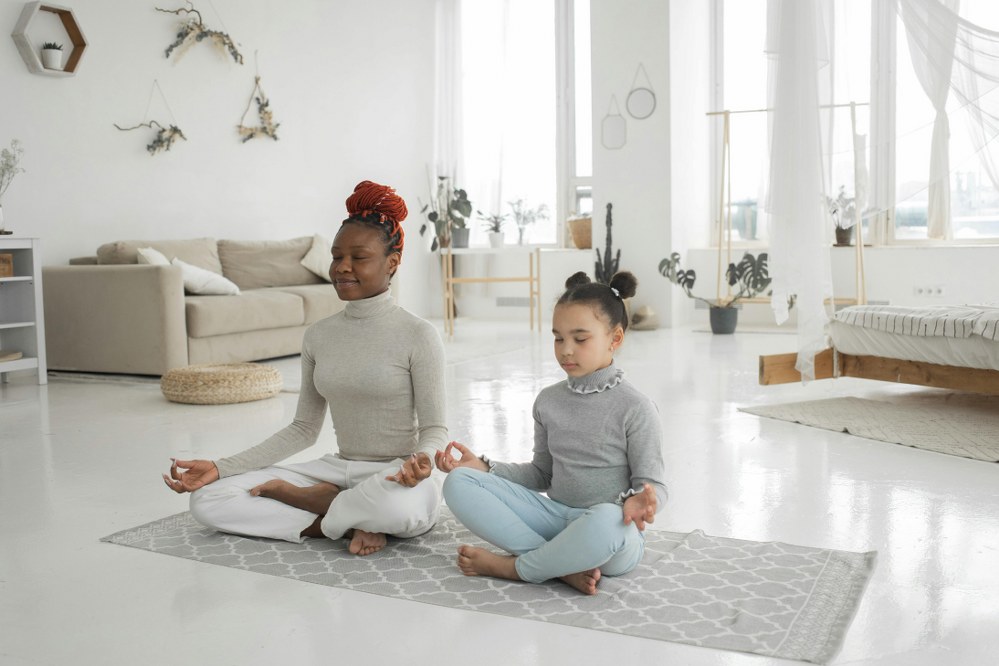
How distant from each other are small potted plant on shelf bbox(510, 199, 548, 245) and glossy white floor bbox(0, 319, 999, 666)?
4103 mm

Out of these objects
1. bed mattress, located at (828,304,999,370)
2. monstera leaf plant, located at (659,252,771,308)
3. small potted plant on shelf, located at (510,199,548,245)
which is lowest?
bed mattress, located at (828,304,999,370)

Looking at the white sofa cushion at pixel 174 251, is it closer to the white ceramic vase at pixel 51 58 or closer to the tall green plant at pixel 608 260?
the white ceramic vase at pixel 51 58

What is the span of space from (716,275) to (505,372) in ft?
10.0

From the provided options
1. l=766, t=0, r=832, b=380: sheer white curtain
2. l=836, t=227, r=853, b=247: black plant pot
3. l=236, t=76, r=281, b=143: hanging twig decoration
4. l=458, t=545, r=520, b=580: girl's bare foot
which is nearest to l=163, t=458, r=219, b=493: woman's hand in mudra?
l=458, t=545, r=520, b=580: girl's bare foot

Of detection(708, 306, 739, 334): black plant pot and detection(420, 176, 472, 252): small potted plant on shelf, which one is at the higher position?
detection(420, 176, 472, 252): small potted plant on shelf

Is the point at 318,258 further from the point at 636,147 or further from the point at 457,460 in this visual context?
the point at 457,460

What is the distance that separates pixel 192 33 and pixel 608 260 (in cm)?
341

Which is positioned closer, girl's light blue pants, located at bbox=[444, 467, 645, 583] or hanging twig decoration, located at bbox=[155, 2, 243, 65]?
girl's light blue pants, located at bbox=[444, 467, 645, 583]

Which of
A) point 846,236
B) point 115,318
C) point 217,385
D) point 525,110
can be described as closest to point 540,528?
point 217,385

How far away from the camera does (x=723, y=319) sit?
695 cm

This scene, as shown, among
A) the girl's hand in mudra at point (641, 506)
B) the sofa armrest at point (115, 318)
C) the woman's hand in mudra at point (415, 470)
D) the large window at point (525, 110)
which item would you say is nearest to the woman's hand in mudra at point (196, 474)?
the woman's hand in mudra at point (415, 470)

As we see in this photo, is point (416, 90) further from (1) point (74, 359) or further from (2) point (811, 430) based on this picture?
(2) point (811, 430)

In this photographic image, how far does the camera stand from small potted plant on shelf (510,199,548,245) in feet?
27.8

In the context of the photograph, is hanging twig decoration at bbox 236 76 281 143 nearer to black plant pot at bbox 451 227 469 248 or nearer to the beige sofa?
the beige sofa
